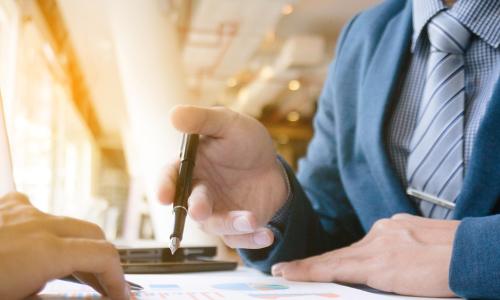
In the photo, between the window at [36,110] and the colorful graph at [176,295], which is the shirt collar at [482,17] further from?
the window at [36,110]

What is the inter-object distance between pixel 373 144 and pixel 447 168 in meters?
0.13

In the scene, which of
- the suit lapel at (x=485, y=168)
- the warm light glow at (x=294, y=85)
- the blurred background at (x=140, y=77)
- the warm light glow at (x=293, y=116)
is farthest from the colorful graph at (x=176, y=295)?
the warm light glow at (x=293, y=116)

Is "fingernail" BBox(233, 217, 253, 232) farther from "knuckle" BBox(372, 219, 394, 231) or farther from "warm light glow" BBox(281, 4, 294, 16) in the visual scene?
"warm light glow" BBox(281, 4, 294, 16)

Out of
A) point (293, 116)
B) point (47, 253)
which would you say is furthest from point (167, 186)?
point (293, 116)

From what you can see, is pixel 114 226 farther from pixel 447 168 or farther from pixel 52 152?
pixel 447 168

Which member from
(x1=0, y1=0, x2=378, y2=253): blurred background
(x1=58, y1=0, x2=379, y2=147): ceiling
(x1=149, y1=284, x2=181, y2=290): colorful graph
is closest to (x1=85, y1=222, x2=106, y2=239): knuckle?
(x1=149, y1=284, x2=181, y2=290): colorful graph

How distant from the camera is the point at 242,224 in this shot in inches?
25.3

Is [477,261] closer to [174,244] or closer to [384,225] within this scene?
[384,225]

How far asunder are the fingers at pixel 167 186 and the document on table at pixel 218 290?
0.10 m

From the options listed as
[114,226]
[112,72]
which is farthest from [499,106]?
[112,72]

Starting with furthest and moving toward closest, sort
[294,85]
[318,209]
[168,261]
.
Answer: [294,85], [318,209], [168,261]

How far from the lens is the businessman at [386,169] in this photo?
624mm

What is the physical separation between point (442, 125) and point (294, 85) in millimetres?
7133

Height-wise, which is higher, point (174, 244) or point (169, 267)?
A: point (174, 244)
